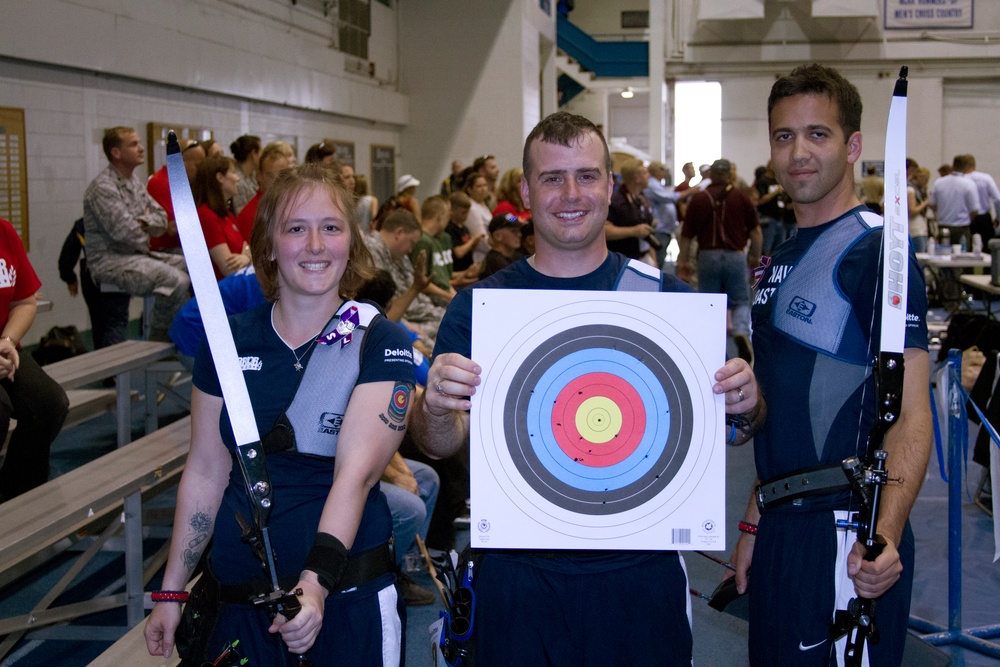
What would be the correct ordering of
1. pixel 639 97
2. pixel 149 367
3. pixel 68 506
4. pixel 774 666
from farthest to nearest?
pixel 639 97 → pixel 149 367 → pixel 68 506 → pixel 774 666

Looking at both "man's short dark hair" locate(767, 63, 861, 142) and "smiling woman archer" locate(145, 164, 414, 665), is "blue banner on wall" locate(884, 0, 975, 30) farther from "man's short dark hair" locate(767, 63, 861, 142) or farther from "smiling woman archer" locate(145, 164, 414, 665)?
"smiling woman archer" locate(145, 164, 414, 665)

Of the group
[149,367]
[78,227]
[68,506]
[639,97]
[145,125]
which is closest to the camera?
[68,506]

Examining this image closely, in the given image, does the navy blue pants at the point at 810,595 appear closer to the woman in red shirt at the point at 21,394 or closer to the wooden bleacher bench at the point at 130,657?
the wooden bleacher bench at the point at 130,657

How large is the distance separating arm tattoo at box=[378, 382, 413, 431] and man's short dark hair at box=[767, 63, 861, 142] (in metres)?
0.98

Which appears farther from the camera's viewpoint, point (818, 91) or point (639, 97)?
point (639, 97)

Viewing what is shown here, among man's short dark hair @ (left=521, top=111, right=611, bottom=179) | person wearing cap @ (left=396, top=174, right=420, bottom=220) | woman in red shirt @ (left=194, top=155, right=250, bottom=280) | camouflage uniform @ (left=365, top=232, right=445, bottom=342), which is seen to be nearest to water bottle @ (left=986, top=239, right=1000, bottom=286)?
camouflage uniform @ (left=365, top=232, right=445, bottom=342)

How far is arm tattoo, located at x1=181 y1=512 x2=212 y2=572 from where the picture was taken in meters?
1.98

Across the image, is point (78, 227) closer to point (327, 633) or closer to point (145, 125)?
point (145, 125)

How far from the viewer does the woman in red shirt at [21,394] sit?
13.0 ft

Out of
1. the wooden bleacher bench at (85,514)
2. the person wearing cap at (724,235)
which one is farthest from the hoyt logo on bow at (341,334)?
the person wearing cap at (724,235)

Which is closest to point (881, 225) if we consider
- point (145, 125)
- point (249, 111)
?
point (145, 125)

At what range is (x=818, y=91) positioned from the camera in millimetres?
2014

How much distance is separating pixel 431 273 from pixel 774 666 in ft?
15.9

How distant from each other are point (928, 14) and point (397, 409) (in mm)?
20775
